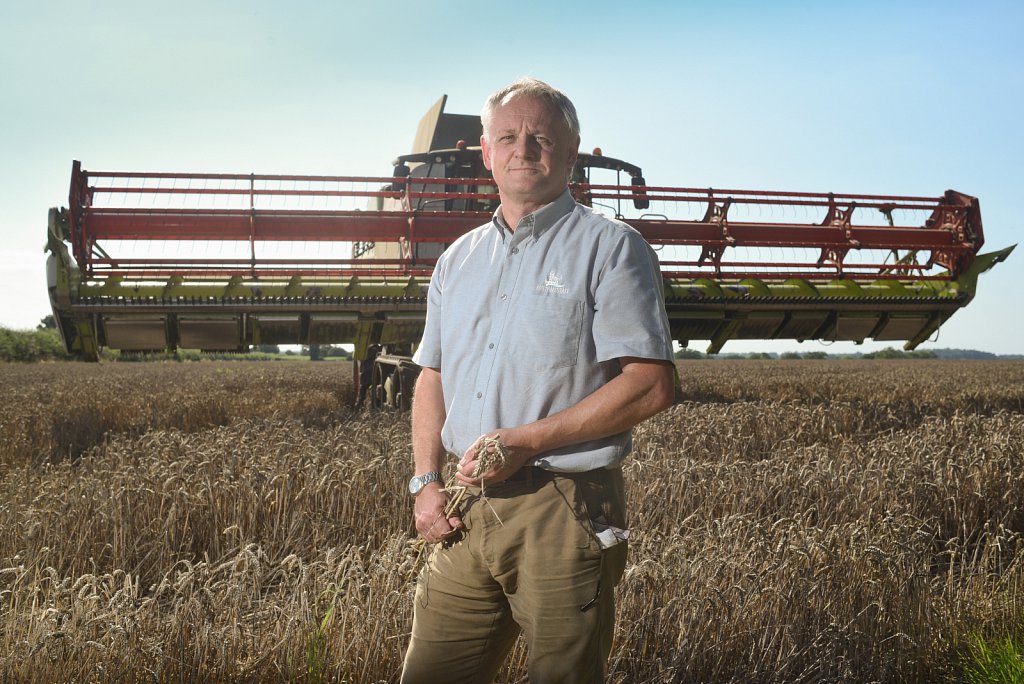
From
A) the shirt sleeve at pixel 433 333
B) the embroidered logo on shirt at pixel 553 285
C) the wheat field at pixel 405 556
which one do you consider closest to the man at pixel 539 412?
the embroidered logo on shirt at pixel 553 285

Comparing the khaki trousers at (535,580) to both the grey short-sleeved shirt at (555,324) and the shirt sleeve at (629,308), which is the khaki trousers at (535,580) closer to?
the grey short-sleeved shirt at (555,324)

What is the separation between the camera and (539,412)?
1.71 metres

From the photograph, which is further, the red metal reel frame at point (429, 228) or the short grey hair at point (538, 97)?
the red metal reel frame at point (429, 228)

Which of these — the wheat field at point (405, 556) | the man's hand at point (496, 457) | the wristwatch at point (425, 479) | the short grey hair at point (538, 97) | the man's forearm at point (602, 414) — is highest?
the short grey hair at point (538, 97)

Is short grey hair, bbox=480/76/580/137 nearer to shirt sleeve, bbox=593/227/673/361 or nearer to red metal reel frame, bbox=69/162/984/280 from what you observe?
shirt sleeve, bbox=593/227/673/361

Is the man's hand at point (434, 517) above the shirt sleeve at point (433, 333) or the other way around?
the other way around

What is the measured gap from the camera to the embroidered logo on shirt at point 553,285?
68.2 inches

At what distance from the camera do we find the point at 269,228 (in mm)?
8109

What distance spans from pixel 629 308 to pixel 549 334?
0.18 metres

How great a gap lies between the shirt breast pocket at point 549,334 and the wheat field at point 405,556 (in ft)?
4.50

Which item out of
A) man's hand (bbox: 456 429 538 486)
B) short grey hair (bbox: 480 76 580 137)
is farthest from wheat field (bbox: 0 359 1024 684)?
short grey hair (bbox: 480 76 580 137)

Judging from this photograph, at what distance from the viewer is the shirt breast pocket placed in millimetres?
1714

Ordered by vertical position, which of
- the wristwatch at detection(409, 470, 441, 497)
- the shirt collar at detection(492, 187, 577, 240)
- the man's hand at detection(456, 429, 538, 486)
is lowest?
the wristwatch at detection(409, 470, 441, 497)

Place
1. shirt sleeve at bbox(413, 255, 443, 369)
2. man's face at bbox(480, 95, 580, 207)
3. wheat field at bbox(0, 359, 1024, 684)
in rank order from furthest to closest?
wheat field at bbox(0, 359, 1024, 684)
shirt sleeve at bbox(413, 255, 443, 369)
man's face at bbox(480, 95, 580, 207)
